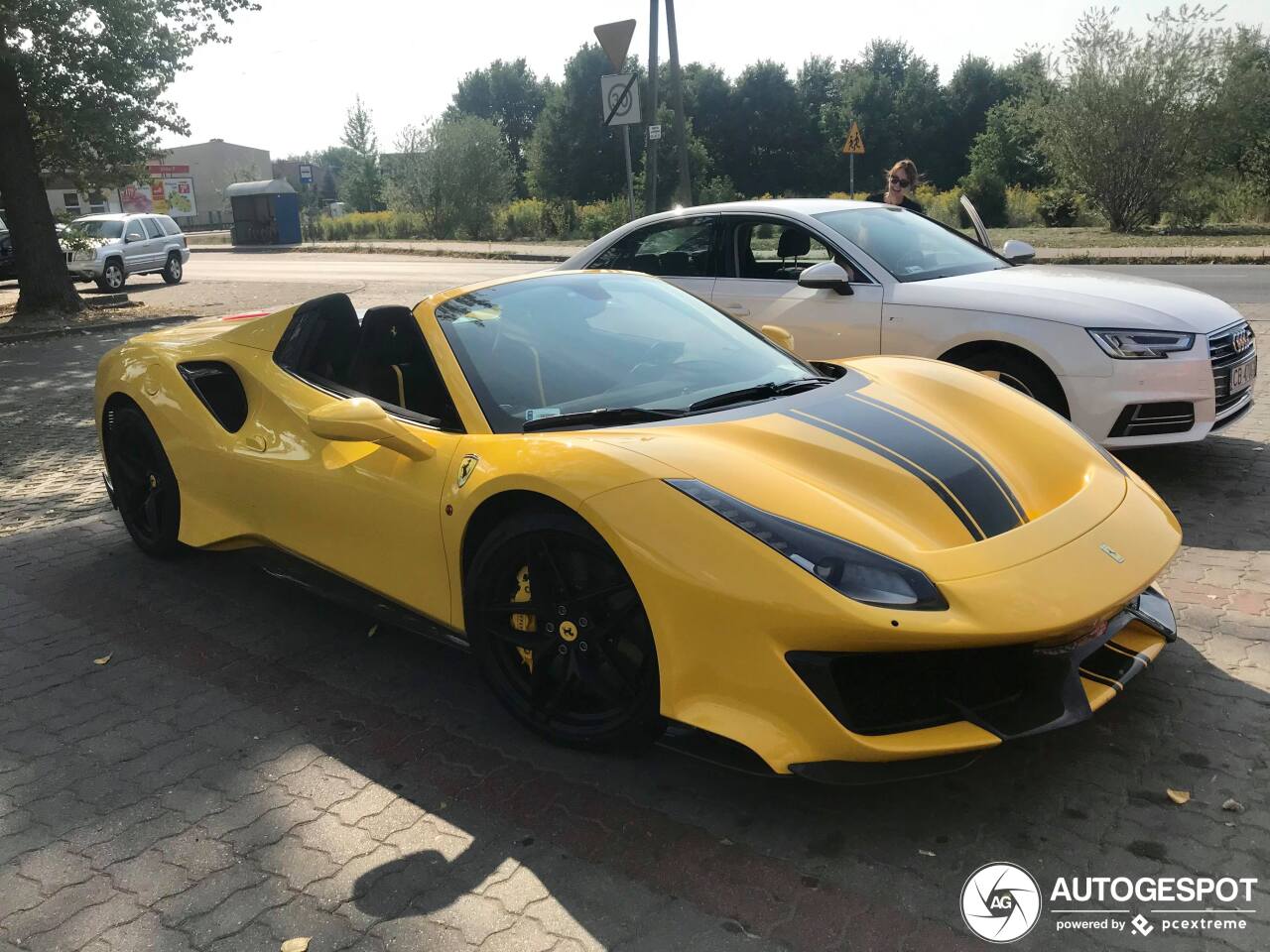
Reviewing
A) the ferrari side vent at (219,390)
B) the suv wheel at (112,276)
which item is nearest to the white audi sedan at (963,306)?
the ferrari side vent at (219,390)

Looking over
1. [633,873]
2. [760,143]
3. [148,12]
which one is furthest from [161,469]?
[760,143]

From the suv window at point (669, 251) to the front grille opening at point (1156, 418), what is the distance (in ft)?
8.77

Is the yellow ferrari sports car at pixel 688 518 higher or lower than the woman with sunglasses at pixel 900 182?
lower

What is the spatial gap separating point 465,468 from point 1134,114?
82.8 ft

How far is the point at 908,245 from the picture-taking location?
6426 millimetres

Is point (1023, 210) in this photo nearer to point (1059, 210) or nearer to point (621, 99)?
point (1059, 210)

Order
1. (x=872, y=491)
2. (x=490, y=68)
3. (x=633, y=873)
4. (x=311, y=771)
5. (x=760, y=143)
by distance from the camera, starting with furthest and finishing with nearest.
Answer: (x=490, y=68), (x=760, y=143), (x=311, y=771), (x=872, y=491), (x=633, y=873)

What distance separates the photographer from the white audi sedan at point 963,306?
5199mm

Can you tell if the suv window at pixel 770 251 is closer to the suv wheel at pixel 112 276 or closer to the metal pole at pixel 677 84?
the metal pole at pixel 677 84

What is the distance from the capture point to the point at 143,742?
10.8 feet

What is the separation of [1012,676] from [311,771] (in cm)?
193

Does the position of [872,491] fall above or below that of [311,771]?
above

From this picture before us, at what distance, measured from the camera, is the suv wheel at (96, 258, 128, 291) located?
22747 mm

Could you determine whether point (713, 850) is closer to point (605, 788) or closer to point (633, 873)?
point (633, 873)
